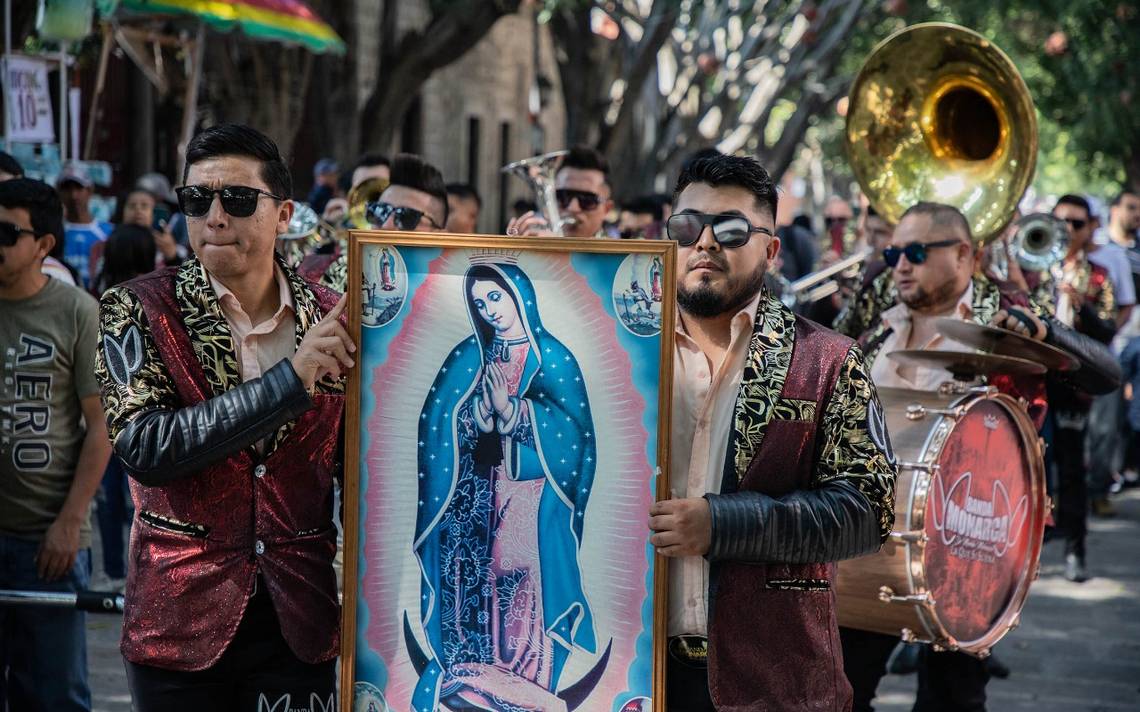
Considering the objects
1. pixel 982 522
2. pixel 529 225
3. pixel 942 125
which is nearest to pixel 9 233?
pixel 529 225

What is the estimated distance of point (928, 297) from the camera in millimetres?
5562

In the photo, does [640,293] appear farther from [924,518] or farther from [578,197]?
[578,197]

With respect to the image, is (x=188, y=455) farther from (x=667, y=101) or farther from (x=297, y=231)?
(x=667, y=101)

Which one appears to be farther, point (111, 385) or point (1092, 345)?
point (1092, 345)

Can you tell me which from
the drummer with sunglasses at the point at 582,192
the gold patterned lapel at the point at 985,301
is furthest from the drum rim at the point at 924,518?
the drummer with sunglasses at the point at 582,192

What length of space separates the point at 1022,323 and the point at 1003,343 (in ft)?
0.87

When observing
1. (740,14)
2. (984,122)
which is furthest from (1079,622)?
(740,14)

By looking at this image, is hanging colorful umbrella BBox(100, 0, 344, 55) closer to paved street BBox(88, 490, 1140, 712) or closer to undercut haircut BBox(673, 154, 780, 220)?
paved street BBox(88, 490, 1140, 712)

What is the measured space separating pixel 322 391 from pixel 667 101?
56.5ft

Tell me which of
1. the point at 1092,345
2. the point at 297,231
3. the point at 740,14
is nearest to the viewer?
the point at 1092,345

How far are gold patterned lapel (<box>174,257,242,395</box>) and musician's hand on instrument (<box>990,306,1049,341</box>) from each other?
2.97 meters

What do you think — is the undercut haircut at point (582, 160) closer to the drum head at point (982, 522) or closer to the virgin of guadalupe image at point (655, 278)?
the drum head at point (982, 522)

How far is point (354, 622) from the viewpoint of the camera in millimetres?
3186

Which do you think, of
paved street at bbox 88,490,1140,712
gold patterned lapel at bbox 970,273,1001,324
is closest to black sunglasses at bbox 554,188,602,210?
gold patterned lapel at bbox 970,273,1001,324
